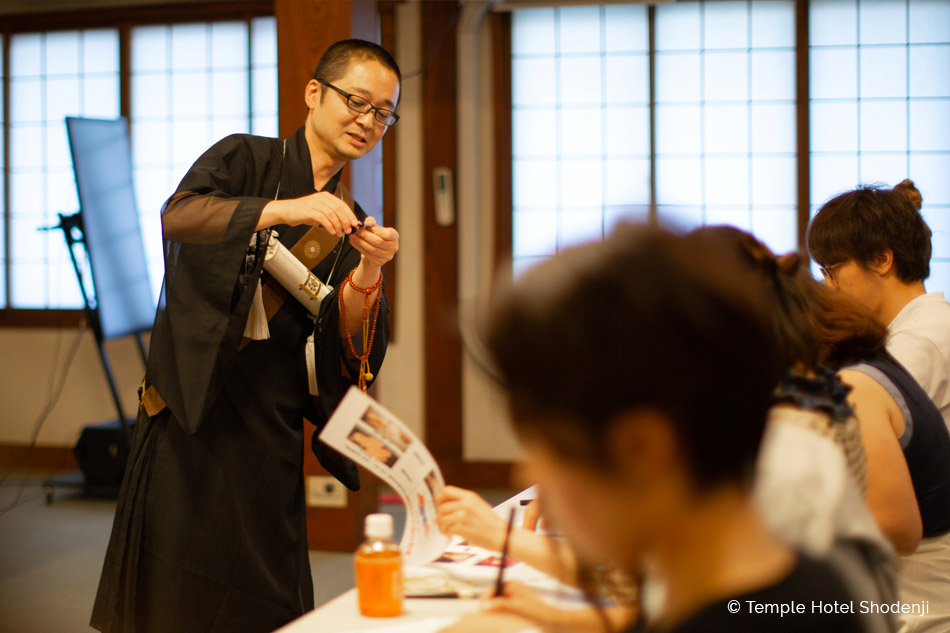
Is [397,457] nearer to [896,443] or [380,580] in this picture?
[380,580]

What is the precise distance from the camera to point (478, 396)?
470cm

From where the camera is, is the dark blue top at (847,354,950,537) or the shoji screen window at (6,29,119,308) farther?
the shoji screen window at (6,29,119,308)

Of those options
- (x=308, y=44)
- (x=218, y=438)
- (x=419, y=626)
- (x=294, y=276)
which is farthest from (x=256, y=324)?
(x=308, y=44)

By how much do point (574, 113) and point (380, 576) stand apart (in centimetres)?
398

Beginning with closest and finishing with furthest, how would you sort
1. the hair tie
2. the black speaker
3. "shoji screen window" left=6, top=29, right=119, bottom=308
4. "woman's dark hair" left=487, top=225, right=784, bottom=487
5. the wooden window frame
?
"woman's dark hair" left=487, top=225, right=784, bottom=487, the hair tie, the black speaker, the wooden window frame, "shoji screen window" left=6, top=29, right=119, bottom=308

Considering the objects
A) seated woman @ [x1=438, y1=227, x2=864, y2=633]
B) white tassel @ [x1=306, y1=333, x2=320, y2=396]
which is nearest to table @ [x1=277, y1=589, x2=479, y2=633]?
seated woman @ [x1=438, y1=227, x2=864, y2=633]

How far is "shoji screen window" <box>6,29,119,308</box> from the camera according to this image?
17.0 ft

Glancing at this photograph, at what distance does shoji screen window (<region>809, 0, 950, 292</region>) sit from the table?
396cm

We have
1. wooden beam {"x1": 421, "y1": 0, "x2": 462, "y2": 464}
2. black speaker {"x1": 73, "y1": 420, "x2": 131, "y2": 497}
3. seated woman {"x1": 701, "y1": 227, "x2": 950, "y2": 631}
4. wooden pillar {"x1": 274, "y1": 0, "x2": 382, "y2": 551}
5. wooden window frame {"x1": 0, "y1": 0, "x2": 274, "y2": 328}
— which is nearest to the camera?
seated woman {"x1": 701, "y1": 227, "x2": 950, "y2": 631}

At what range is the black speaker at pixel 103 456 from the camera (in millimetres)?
4281

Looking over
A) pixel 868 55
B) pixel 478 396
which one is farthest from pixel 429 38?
pixel 868 55

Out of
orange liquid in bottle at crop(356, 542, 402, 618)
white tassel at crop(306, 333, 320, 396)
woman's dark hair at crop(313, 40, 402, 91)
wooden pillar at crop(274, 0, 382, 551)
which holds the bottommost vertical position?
orange liquid in bottle at crop(356, 542, 402, 618)

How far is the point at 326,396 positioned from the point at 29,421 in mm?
4279

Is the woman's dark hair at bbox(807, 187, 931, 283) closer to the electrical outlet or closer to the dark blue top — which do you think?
the dark blue top
